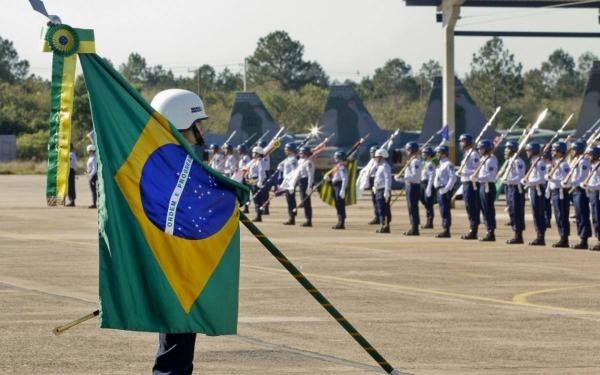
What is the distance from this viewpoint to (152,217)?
6953 millimetres

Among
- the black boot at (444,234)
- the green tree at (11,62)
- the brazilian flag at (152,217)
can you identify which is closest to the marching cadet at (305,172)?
the black boot at (444,234)

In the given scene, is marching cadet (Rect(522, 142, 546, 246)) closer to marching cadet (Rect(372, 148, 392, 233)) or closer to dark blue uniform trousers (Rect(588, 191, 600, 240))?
dark blue uniform trousers (Rect(588, 191, 600, 240))

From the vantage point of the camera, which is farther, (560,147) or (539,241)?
(560,147)

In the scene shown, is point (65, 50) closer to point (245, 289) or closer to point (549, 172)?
point (245, 289)

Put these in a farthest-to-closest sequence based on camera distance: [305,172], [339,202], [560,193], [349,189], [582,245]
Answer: [349,189]
[305,172]
[339,202]
[560,193]
[582,245]

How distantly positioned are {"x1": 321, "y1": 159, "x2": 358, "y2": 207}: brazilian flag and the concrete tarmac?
25.9 ft

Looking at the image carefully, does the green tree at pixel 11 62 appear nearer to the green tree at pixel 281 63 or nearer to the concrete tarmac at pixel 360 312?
the green tree at pixel 281 63

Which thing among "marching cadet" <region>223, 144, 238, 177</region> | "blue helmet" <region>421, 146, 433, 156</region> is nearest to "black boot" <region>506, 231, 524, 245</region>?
"blue helmet" <region>421, 146, 433, 156</region>

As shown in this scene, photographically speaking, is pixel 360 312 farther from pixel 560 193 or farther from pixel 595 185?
pixel 560 193

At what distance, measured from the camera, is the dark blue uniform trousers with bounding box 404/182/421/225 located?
2700 centimetres

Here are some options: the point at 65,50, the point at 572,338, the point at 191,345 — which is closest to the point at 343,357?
the point at 572,338

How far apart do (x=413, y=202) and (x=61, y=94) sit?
20.7 meters

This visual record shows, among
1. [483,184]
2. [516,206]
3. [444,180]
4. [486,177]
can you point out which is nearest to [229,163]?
[444,180]

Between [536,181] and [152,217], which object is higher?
[152,217]
